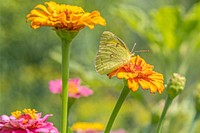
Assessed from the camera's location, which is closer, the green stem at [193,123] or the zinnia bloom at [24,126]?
the zinnia bloom at [24,126]

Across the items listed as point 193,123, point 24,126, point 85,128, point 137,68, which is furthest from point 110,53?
point 85,128

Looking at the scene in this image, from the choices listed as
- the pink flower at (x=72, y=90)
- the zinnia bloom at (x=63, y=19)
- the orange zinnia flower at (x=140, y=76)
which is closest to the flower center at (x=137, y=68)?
the orange zinnia flower at (x=140, y=76)

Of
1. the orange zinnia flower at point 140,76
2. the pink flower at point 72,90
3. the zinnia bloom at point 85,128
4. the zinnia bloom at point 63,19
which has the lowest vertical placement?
the orange zinnia flower at point 140,76

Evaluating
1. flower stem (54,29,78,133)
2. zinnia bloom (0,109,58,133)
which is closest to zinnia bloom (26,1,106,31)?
flower stem (54,29,78,133)

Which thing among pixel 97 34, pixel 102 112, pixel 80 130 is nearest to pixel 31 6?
pixel 97 34

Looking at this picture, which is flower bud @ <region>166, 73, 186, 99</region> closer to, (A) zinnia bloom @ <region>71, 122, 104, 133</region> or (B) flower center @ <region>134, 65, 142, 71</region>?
(B) flower center @ <region>134, 65, 142, 71</region>

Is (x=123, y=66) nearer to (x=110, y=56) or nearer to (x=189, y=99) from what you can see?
(x=110, y=56)

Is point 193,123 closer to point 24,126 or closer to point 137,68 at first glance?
point 137,68

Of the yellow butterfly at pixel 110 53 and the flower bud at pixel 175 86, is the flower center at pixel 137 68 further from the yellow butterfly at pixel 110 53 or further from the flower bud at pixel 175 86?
the flower bud at pixel 175 86
